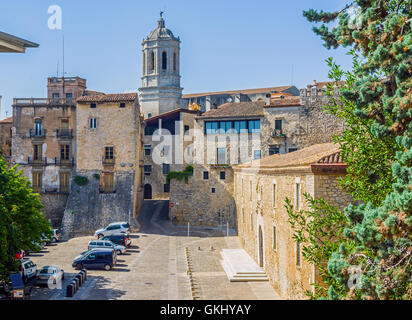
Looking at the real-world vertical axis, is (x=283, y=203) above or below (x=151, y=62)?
below

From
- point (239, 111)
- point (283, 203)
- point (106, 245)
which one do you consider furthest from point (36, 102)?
point (283, 203)

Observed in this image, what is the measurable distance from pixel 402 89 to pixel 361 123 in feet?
10.5

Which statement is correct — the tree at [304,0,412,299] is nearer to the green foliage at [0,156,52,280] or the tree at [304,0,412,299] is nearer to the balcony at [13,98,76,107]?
the green foliage at [0,156,52,280]

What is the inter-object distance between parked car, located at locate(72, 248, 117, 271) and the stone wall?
43.2 ft

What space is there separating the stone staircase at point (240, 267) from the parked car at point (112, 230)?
1016 cm

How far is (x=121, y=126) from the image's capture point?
44.7 metres

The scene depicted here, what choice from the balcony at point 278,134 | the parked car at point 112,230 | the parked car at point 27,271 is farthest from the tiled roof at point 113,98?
the parked car at point 27,271

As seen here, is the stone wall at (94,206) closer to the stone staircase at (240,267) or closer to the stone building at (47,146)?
the stone building at (47,146)

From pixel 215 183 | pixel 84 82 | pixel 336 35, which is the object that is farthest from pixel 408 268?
pixel 84 82

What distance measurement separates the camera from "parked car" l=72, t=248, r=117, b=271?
93.5ft

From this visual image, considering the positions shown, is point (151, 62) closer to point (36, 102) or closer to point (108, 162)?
point (36, 102)

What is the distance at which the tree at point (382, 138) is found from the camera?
991cm

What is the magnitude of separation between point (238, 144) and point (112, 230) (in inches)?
576

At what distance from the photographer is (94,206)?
43.3 meters
